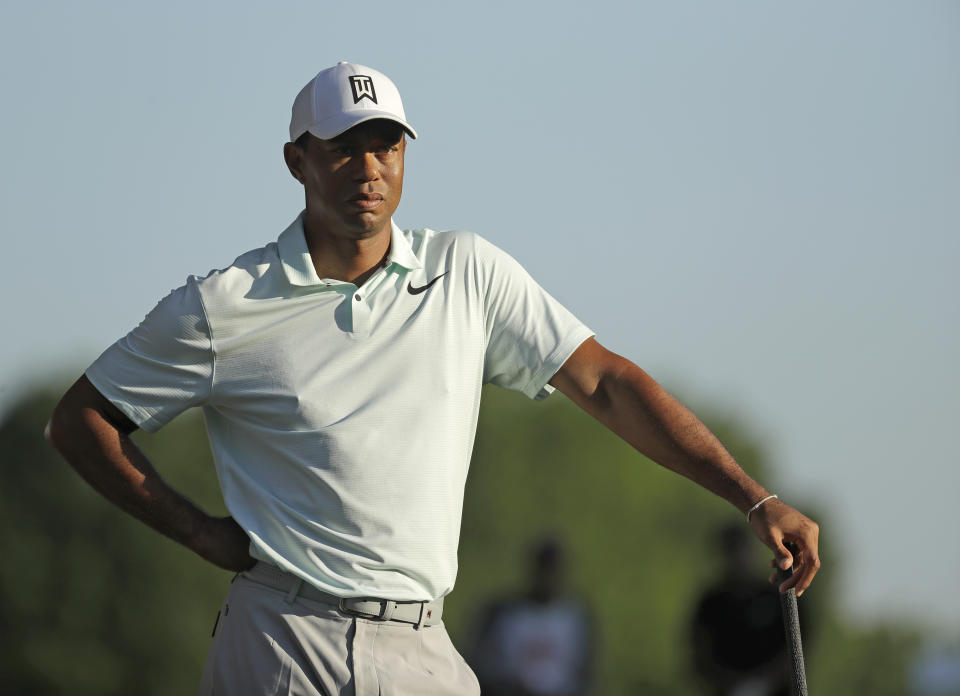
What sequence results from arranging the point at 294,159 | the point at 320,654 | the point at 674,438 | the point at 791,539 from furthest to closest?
the point at 294,159 < the point at 674,438 < the point at 320,654 < the point at 791,539

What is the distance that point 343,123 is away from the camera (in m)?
3.99

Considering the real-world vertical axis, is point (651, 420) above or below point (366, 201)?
below

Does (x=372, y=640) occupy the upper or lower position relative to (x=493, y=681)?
upper

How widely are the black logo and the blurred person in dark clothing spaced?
647cm

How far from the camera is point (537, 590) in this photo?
10828 millimetres

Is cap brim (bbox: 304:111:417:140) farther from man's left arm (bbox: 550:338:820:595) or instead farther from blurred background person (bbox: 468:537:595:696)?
blurred background person (bbox: 468:537:595:696)

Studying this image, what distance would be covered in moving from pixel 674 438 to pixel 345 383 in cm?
91

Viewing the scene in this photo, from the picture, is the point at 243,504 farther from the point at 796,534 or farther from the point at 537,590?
the point at 537,590

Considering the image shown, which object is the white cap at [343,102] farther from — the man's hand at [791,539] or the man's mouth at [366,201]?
the man's hand at [791,539]

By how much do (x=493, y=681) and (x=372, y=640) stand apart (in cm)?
687

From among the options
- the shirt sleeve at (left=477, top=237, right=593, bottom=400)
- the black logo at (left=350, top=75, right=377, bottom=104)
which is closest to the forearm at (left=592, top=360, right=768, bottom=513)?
the shirt sleeve at (left=477, top=237, right=593, bottom=400)

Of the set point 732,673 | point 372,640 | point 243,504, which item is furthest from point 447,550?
point 732,673

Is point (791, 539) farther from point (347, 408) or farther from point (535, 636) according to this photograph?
point (535, 636)

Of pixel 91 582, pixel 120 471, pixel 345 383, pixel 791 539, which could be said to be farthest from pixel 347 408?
pixel 91 582
